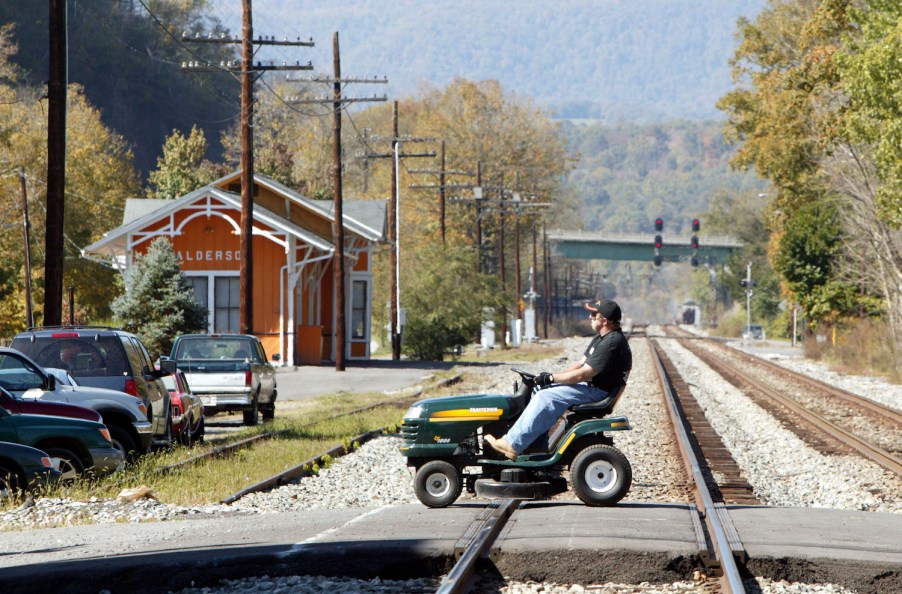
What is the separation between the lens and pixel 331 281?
54.2 metres

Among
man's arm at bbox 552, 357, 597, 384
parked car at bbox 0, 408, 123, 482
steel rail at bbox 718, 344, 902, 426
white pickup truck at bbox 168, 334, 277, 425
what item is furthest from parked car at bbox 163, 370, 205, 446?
steel rail at bbox 718, 344, 902, 426

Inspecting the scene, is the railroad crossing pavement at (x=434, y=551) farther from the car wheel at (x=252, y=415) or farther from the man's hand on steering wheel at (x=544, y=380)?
the car wheel at (x=252, y=415)

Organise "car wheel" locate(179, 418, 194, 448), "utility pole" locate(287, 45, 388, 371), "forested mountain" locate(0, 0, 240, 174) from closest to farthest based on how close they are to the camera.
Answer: "car wheel" locate(179, 418, 194, 448) → "utility pole" locate(287, 45, 388, 371) → "forested mountain" locate(0, 0, 240, 174)

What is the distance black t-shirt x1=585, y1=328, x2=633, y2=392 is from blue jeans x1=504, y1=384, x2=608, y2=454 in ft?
0.91

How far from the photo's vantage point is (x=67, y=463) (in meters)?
15.0

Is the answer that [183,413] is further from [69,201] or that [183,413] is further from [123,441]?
[69,201]

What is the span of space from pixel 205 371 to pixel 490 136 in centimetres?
6968

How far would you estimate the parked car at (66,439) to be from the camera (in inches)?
577

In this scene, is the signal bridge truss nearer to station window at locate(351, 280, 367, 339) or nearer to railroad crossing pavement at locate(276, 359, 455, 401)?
station window at locate(351, 280, 367, 339)

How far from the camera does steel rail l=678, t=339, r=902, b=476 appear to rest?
706 inches

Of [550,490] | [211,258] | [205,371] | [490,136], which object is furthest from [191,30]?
[550,490]

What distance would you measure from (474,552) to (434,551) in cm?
47

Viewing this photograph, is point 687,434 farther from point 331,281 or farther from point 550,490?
point 331,281

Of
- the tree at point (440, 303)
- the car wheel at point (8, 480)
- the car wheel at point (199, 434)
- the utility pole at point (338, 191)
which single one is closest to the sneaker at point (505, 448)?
the car wheel at point (8, 480)
